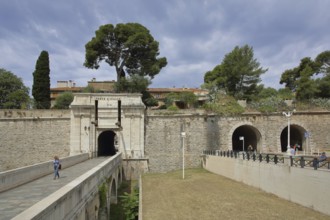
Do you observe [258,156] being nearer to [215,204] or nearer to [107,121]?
[215,204]

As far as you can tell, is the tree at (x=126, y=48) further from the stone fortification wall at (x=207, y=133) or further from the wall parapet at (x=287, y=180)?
the wall parapet at (x=287, y=180)

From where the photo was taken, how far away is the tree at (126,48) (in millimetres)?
42438

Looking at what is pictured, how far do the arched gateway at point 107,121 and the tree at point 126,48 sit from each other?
15.6m

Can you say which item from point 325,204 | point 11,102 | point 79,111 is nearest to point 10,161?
point 79,111

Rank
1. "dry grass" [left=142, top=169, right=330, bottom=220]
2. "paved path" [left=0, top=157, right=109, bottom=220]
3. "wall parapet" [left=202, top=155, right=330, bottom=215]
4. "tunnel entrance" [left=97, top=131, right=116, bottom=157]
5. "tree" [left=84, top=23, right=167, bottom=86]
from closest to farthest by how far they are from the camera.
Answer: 1. "paved path" [left=0, top=157, right=109, bottom=220]
2. "wall parapet" [left=202, top=155, right=330, bottom=215]
3. "dry grass" [left=142, top=169, right=330, bottom=220]
4. "tunnel entrance" [left=97, top=131, right=116, bottom=157]
5. "tree" [left=84, top=23, right=167, bottom=86]

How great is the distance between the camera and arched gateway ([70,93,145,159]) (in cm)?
2775

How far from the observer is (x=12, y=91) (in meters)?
46.7

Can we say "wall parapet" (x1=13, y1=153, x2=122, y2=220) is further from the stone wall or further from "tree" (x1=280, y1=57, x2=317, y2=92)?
"tree" (x1=280, y1=57, x2=317, y2=92)

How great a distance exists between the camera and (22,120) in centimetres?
2964

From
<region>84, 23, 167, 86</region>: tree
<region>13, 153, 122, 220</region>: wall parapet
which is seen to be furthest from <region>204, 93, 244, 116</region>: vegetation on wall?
<region>13, 153, 122, 220</region>: wall parapet

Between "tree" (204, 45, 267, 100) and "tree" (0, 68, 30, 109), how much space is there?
29.4 metres

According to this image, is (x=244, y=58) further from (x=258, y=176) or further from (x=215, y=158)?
(x=258, y=176)

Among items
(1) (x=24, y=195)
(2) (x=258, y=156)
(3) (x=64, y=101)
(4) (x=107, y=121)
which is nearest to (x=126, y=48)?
(3) (x=64, y=101)

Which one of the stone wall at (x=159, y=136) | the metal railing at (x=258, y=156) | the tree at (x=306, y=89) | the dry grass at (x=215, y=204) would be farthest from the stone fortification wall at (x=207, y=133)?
the tree at (x=306, y=89)
